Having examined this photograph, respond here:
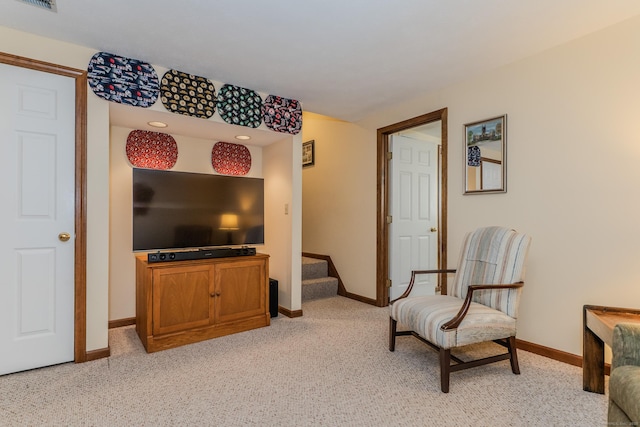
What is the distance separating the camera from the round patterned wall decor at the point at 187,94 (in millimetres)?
2717

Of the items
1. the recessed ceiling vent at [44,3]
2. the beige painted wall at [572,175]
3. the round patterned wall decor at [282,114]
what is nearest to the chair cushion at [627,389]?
the beige painted wall at [572,175]

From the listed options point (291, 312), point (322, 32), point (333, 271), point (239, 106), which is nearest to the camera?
point (322, 32)

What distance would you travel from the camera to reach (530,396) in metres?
1.94

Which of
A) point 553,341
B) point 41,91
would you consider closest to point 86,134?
point 41,91

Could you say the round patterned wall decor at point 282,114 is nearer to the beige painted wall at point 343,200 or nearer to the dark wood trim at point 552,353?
the beige painted wall at point 343,200

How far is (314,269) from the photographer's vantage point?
4.50m

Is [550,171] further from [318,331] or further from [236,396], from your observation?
[236,396]

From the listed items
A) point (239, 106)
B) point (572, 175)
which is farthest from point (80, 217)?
point (572, 175)

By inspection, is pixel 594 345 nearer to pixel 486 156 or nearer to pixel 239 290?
pixel 486 156

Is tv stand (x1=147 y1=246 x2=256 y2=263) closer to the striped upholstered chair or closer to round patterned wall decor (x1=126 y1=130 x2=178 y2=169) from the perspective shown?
round patterned wall decor (x1=126 y1=130 x2=178 y2=169)

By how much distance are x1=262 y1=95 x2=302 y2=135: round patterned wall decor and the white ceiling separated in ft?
1.20

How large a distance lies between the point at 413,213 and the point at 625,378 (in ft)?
9.81

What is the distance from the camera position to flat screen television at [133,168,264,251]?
2752 mm

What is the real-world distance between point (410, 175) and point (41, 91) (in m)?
3.58
